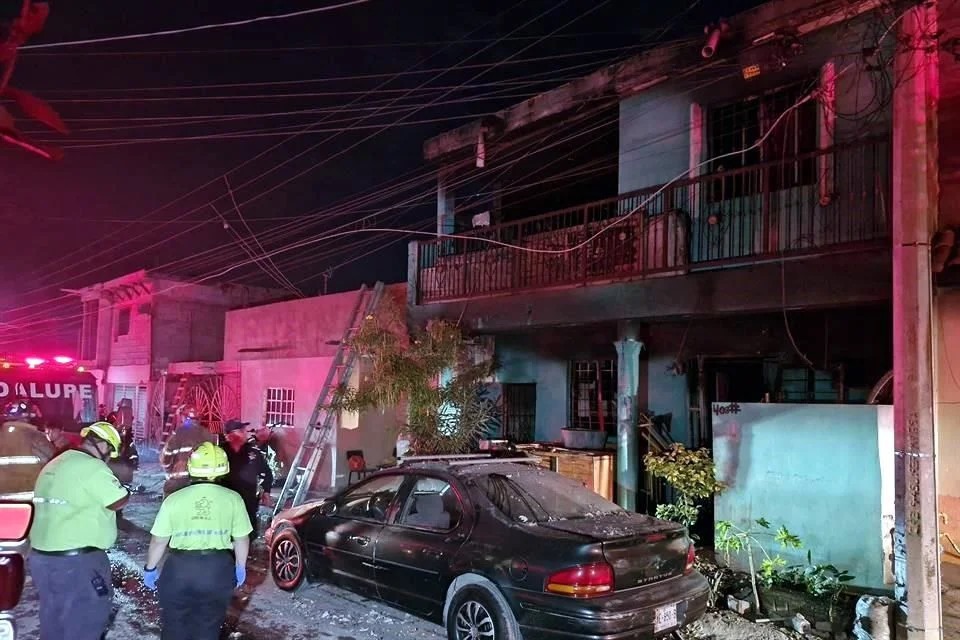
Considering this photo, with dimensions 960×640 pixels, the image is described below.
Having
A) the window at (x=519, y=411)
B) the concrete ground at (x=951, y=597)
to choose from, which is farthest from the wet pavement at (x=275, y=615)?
the window at (x=519, y=411)

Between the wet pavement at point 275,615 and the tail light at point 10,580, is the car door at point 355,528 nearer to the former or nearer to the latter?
the wet pavement at point 275,615

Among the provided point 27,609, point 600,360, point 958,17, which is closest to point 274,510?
point 27,609

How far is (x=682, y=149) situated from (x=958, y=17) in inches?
128

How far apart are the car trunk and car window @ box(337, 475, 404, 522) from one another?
1.64 meters

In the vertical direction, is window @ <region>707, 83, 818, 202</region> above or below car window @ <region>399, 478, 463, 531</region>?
above

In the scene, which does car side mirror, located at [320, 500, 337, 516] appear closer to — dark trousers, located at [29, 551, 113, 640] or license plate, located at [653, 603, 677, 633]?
dark trousers, located at [29, 551, 113, 640]

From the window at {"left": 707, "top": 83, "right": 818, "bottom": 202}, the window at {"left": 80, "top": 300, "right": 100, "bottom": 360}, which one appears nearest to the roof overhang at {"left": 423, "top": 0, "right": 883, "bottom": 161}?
the window at {"left": 707, "top": 83, "right": 818, "bottom": 202}

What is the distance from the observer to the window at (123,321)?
25795 mm

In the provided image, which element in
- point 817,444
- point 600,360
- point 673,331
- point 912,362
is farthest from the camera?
point 600,360

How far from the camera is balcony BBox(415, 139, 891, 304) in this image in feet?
24.4

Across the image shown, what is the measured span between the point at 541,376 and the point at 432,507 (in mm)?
7072

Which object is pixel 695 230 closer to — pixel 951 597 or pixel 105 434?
pixel 951 597

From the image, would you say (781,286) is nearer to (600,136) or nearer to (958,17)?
(958,17)

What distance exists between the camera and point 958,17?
7.18 m
